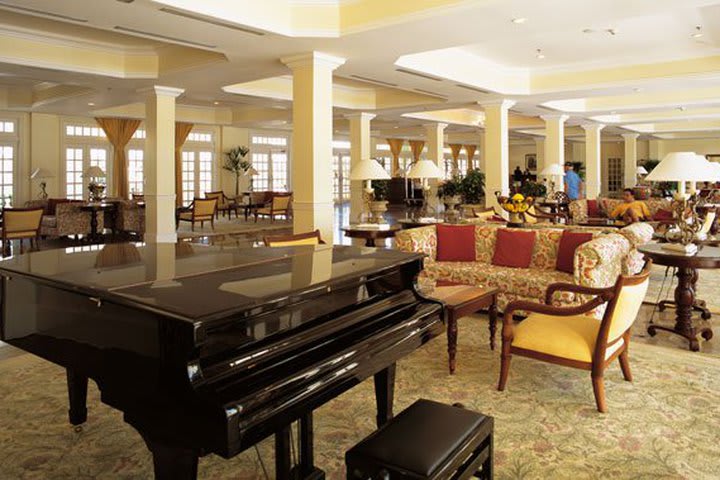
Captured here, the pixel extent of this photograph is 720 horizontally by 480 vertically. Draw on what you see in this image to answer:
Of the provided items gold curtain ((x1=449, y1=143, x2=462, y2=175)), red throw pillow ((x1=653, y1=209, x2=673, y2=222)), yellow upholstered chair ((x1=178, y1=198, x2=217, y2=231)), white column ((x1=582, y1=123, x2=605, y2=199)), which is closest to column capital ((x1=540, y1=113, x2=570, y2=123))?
white column ((x1=582, y1=123, x2=605, y2=199))

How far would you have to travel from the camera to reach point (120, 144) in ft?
51.4

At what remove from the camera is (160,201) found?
10055 millimetres

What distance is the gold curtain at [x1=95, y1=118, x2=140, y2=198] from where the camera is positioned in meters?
15.4

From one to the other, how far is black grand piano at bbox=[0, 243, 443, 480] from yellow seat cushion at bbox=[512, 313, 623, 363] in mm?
907

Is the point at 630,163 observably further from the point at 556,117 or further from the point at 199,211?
the point at 199,211

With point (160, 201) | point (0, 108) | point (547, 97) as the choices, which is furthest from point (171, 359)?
point (0, 108)

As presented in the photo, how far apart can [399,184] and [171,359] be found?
21.4 metres

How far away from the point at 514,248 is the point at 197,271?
153 inches

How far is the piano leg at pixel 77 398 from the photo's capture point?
10.2 feet

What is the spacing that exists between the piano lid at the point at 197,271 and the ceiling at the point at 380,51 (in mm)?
→ 3083

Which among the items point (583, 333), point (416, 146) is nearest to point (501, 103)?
point (583, 333)

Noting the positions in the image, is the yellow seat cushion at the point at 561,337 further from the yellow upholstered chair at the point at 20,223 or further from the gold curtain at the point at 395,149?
the gold curtain at the point at 395,149

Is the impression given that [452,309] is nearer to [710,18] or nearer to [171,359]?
[171,359]

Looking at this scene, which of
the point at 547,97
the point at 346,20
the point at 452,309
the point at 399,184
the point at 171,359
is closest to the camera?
the point at 171,359
